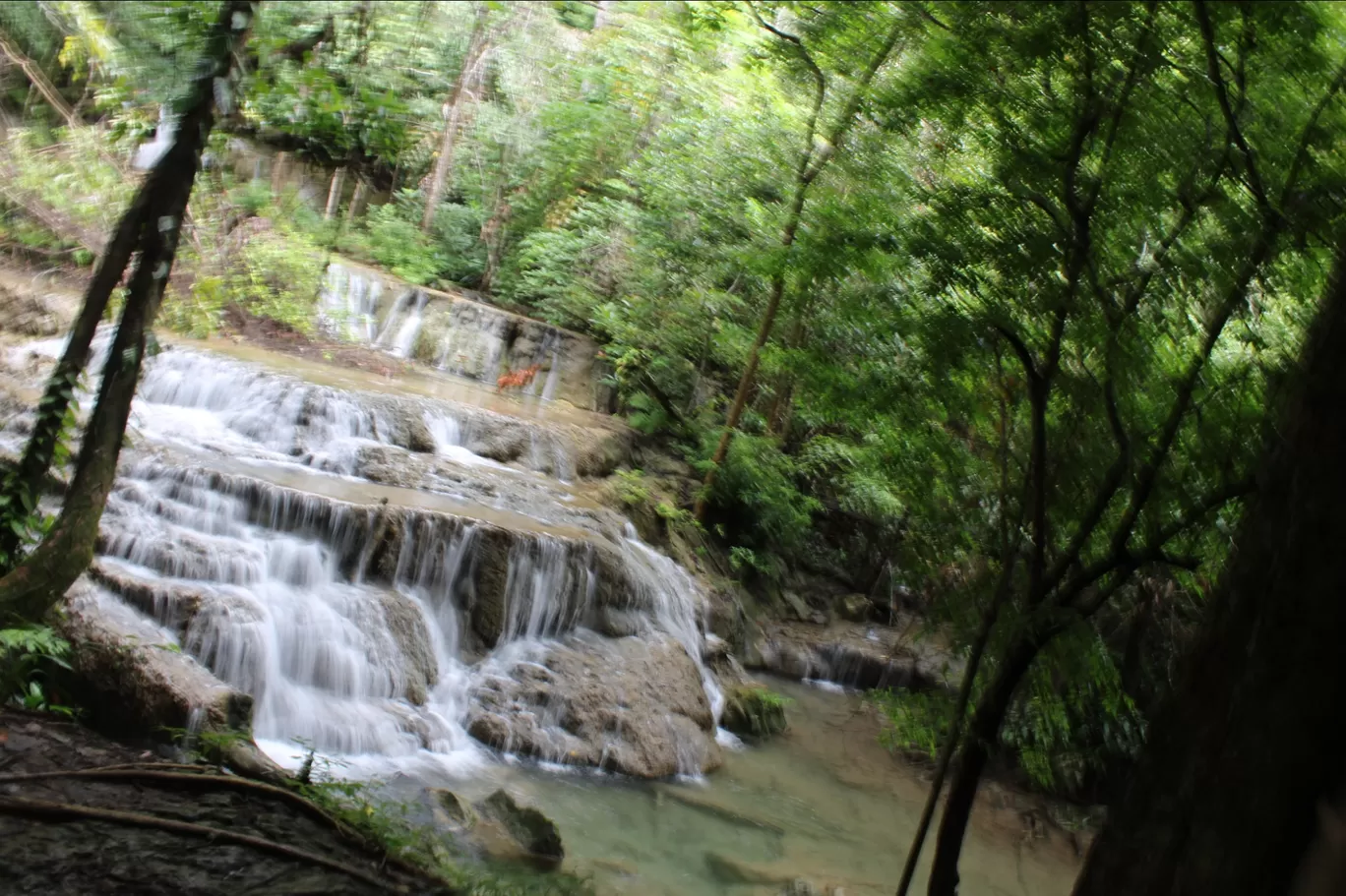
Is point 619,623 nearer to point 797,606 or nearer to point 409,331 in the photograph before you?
point 797,606

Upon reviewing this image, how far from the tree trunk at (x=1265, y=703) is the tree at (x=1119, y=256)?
2.66 feet

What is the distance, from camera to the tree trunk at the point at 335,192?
19219mm

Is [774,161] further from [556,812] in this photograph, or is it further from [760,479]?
[556,812]

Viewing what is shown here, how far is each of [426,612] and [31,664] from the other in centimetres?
393

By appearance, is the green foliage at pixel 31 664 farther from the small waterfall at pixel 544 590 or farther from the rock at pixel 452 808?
the small waterfall at pixel 544 590

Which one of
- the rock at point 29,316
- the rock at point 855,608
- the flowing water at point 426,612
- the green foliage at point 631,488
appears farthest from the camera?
the rock at point 855,608

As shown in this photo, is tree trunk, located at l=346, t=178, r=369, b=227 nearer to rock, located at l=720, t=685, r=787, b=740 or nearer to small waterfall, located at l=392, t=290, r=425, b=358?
small waterfall, located at l=392, t=290, r=425, b=358

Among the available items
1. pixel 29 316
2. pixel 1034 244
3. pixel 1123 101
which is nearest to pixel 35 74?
pixel 1034 244

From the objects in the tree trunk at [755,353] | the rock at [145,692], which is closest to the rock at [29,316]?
the rock at [145,692]

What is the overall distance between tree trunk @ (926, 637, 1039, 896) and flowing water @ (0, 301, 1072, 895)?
1632mm

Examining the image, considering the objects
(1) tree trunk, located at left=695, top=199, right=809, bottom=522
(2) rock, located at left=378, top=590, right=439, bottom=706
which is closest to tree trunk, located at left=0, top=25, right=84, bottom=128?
(2) rock, located at left=378, top=590, right=439, bottom=706

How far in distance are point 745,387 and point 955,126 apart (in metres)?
8.08

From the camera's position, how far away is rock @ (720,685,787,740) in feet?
33.9

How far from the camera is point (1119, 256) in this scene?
4305mm
